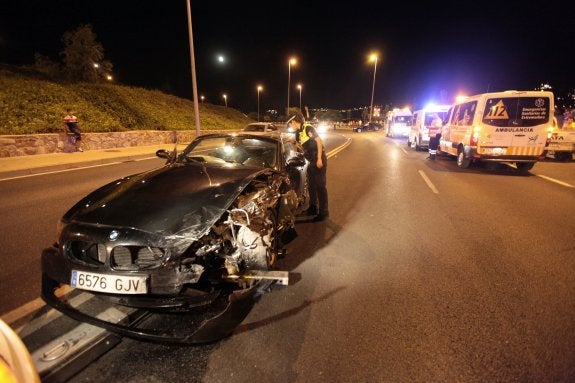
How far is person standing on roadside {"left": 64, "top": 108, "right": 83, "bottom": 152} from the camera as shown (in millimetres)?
13039

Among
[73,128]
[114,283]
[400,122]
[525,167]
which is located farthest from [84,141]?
[400,122]

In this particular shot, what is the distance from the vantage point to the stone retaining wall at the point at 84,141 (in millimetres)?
11805

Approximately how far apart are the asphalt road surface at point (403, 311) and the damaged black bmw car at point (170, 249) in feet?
0.97

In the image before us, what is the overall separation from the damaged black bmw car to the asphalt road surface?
0.97 feet

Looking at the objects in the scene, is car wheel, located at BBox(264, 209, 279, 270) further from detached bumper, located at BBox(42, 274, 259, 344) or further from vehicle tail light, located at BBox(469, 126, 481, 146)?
vehicle tail light, located at BBox(469, 126, 481, 146)

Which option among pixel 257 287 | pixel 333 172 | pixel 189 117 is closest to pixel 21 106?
pixel 189 117

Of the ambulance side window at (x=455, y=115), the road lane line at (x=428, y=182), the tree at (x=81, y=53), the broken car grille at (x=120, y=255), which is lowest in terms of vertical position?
the road lane line at (x=428, y=182)

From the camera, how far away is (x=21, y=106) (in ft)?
46.8

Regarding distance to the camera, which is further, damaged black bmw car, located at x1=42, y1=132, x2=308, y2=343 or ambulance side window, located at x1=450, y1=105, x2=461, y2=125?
ambulance side window, located at x1=450, y1=105, x2=461, y2=125

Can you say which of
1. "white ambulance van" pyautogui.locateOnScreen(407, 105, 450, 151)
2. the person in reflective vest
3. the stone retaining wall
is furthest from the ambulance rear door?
the stone retaining wall

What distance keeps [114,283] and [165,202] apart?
2.57 ft

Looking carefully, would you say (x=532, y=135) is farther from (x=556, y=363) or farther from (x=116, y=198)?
(x=116, y=198)

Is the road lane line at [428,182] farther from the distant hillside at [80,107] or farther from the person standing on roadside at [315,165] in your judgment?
the distant hillside at [80,107]

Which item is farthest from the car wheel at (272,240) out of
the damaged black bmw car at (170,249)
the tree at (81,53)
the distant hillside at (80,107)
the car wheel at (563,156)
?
the tree at (81,53)
